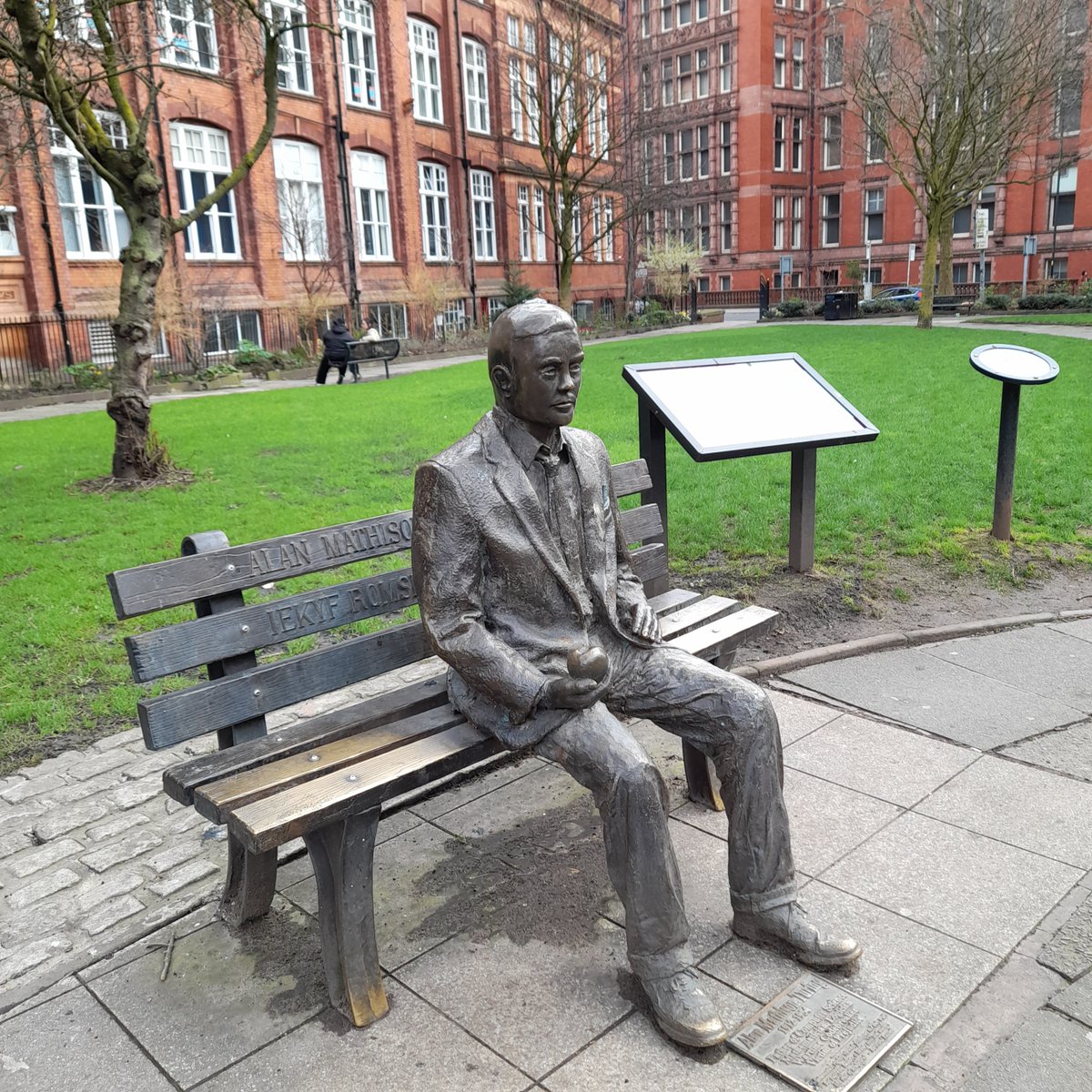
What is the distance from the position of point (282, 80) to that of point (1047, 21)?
814 inches

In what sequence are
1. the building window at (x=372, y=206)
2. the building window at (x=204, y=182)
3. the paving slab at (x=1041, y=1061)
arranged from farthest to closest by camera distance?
the building window at (x=372, y=206) < the building window at (x=204, y=182) < the paving slab at (x=1041, y=1061)

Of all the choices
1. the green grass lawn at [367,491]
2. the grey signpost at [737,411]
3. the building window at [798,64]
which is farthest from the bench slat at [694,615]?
the building window at [798,64]

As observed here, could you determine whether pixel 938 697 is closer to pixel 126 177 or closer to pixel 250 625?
pixel 250 625

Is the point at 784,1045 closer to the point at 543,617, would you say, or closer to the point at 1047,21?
the point at 543,617

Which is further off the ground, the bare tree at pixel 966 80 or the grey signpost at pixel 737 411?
the bare tree at pixel 966 80

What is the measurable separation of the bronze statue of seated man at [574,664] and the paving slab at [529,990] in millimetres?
215

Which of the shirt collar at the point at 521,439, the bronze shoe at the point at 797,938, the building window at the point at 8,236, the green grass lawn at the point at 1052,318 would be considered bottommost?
the bronze shoe at the point at 797,938

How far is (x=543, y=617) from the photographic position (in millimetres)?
3012

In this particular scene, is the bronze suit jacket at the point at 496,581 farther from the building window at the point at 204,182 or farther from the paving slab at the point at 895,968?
the building window at the point at 204,182

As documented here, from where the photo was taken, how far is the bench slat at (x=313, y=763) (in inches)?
105

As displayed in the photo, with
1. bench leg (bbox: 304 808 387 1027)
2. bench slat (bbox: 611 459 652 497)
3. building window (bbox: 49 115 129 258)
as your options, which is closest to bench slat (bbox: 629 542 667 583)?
bench slat (bbox: 611 459 652 497)

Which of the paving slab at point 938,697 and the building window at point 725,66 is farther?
the building window at point 725,66

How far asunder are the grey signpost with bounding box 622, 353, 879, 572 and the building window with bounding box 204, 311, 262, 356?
824 inches

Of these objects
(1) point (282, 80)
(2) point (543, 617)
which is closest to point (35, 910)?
(2) point (543, 617)
